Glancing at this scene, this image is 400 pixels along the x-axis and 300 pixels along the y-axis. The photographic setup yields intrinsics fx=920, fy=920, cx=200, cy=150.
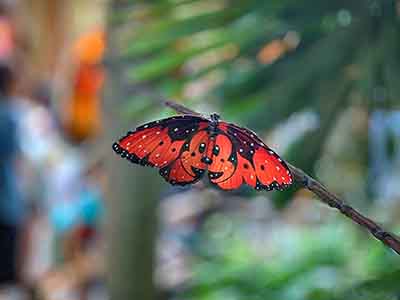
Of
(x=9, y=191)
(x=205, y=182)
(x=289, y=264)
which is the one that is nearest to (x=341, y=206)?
(x=205, y=182)

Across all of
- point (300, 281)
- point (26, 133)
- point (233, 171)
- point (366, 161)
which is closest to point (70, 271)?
point (26, 133)

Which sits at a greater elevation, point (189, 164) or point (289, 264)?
point (289, 264)

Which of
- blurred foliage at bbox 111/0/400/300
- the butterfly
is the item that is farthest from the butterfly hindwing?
blurred foliage at bbox 111/0/400/300

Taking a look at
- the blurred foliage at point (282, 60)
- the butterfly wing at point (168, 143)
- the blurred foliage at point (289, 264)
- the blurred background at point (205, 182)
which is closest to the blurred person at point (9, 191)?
the blurred background at point (205, 182)

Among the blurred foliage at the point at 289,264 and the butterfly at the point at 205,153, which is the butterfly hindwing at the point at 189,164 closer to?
the butterfly at the point at 205,153

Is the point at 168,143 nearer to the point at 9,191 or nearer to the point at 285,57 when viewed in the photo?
the point at 285,57

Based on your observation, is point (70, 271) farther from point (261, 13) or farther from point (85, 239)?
point (261, 13)

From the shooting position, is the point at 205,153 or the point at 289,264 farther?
the point at 289,264
